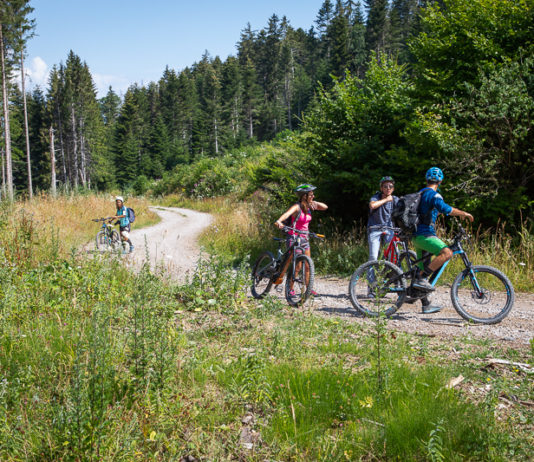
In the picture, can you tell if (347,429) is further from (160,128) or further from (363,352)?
(160,128)

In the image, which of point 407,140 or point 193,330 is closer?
point 193,330

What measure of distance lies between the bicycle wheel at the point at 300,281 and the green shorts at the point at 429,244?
5.41 ft

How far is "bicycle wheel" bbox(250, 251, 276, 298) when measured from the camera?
23.8 ft

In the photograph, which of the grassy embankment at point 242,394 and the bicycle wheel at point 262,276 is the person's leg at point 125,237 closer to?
the bicycle wheel at point 262,276

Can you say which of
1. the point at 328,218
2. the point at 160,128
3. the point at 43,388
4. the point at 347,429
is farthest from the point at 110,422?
the point at 160,128

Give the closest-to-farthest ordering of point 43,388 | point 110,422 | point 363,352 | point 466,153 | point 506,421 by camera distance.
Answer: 1. point 110,422
2. point 506,421
3. point 43,388
4. point 363,352
5. point 466,153

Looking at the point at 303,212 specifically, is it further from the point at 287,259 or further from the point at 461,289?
the point at 461,289

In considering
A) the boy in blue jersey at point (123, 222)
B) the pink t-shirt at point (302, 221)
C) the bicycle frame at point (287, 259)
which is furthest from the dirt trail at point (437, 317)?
the boy in blue jersey at point (123, 222)

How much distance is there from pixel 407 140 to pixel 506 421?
7.91m

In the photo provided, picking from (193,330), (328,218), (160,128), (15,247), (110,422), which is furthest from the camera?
(160,128)

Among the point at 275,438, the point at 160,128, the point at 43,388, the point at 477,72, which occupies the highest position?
the point at 160,128

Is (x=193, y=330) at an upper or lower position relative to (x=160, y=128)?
lower

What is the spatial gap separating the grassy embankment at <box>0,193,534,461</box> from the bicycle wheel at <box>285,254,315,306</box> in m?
1.61

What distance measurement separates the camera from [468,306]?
6199 mm
